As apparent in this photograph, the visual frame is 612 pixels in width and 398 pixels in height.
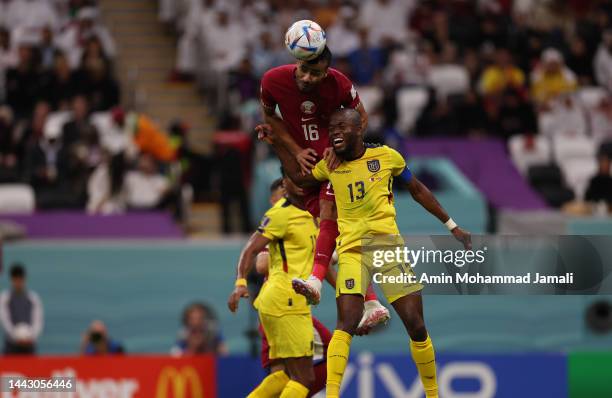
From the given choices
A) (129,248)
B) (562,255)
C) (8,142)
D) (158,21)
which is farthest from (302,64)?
(158,21)

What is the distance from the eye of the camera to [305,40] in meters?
12.1

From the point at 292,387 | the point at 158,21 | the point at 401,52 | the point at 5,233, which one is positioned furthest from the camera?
the point at 158,21

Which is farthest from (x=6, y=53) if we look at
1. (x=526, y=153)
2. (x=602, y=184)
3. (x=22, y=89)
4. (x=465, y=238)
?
(x=465, y=238)

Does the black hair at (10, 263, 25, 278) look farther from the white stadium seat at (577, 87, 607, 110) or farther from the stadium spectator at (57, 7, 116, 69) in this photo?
the white stadium seat at (577, 87, 607, 110)

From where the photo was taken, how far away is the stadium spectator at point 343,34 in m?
25.4

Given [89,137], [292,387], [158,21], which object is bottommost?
[292,387]

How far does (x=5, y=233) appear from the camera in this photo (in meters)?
21.0

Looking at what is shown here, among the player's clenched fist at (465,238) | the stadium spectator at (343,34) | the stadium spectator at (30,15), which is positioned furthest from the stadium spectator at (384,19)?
the player's clenched fist at (465,238)

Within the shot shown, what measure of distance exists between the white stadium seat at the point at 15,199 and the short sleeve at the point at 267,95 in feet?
30.7

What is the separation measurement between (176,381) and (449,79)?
29.4ft

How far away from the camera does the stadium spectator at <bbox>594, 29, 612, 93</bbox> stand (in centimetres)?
2591

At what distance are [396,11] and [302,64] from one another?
14.1 m

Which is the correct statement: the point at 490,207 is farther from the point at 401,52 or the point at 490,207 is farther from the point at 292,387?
the point at 292,387

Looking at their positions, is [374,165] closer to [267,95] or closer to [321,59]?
[321,59]
